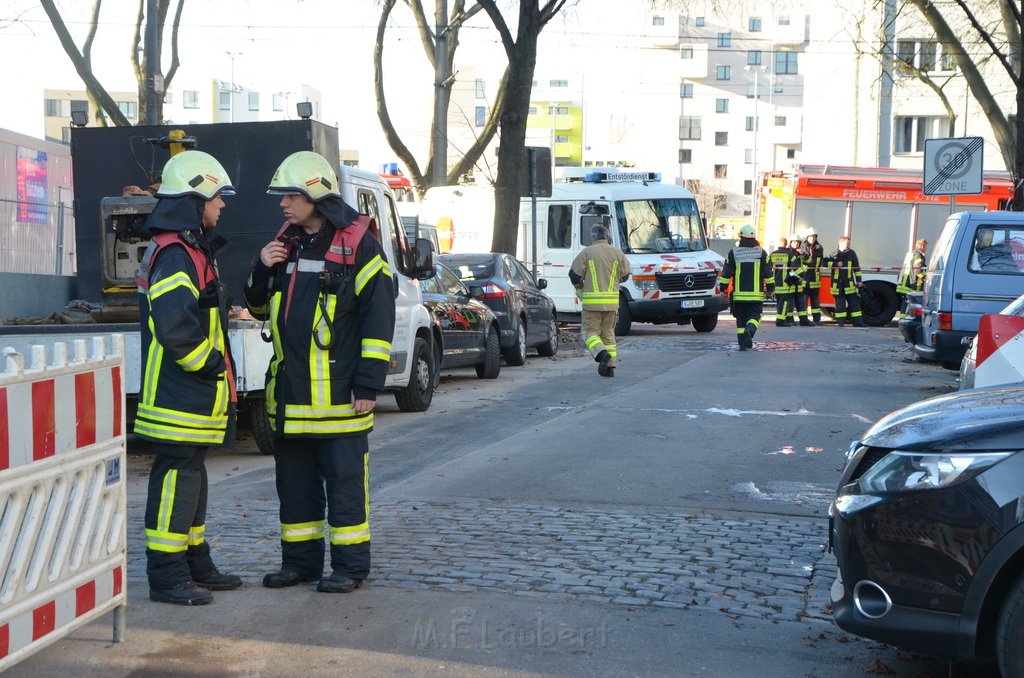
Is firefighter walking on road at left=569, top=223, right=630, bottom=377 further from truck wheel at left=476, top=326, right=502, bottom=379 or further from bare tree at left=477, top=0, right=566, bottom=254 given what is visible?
bare tree at left=477, top=0, right=566, bottom=254

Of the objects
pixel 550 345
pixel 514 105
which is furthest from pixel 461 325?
pixel 514 105

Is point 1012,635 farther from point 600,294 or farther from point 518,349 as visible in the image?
point 518,349

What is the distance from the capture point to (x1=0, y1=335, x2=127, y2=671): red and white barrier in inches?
153

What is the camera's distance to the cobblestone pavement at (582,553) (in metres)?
5.62

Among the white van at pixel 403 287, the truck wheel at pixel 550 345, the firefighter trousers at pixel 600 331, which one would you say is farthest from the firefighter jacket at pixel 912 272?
the white van at pixel 403 287

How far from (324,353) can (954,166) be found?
14.2 meters

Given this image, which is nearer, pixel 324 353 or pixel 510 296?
pixel 324 353

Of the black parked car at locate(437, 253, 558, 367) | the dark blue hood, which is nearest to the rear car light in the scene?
the black parked car at locate(437, 253, 558, 367)

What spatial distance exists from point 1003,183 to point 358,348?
25192 mm

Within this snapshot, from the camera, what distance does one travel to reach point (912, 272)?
84.8 ft

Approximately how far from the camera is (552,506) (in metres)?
7.49

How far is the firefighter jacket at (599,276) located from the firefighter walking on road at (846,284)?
11.5m

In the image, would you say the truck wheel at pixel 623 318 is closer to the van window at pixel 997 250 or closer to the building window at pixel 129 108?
the van window at pixel 997 250

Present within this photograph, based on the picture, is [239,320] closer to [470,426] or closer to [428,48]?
[470,426]
